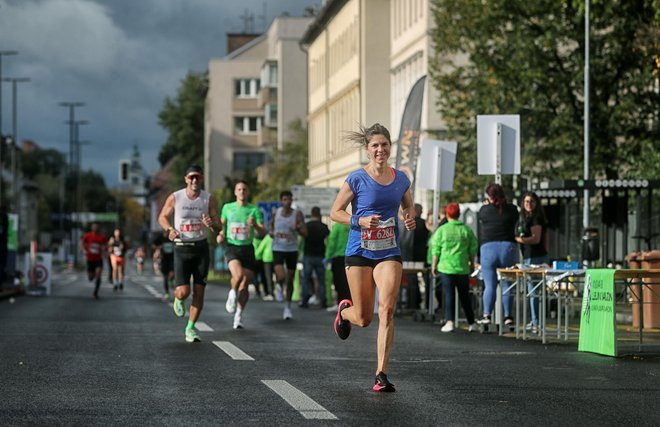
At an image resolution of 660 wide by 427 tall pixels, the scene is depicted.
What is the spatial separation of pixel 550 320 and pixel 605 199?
8385mm

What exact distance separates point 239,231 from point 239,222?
0.14 meters

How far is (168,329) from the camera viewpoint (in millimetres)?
19906

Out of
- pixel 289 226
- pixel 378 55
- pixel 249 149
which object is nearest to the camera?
pixel 289 226

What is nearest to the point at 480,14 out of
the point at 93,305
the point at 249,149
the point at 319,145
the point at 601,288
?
the point at 93,305

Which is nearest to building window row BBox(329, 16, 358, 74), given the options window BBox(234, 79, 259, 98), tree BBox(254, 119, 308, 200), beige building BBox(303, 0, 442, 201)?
beige building BBox(303, 0, 442, 201)

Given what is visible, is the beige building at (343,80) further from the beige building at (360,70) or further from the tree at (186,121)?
the tree at (186,121)

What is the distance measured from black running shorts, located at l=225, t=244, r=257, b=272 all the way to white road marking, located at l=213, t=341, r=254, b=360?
324 cm

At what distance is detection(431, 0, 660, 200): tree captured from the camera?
139 feet

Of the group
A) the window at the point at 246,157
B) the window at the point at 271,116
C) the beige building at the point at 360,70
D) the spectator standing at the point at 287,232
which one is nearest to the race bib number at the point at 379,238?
the spectator standing at the point at 287,232

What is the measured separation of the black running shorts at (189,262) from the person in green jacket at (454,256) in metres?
4.17

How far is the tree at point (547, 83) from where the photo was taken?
4222 centimetres

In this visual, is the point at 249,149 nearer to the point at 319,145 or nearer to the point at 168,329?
the point at 319,145

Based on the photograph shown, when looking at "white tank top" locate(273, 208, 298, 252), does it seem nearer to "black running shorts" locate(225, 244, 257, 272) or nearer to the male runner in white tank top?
"black running shorts" locate(225, 244, 257, 272)

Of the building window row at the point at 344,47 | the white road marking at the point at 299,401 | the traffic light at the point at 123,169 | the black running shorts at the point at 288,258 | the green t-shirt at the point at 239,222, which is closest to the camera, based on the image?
the white road marking at the point at 299,401
